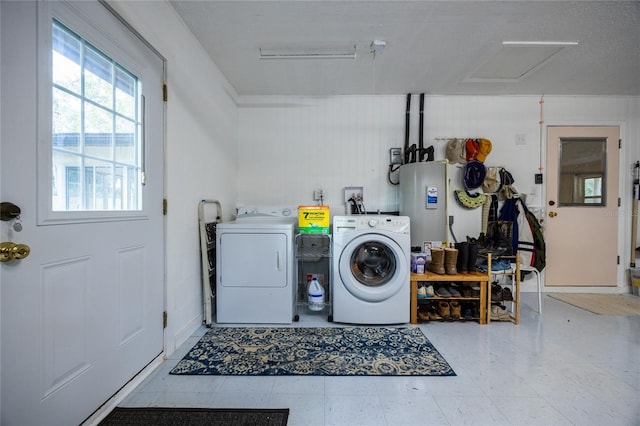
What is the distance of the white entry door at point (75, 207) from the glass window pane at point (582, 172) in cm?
441

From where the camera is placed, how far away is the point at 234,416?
1.30 meters

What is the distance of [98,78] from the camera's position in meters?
1.28

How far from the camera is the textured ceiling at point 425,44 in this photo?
1822 mm

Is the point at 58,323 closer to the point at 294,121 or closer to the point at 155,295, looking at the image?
the point at 155,295

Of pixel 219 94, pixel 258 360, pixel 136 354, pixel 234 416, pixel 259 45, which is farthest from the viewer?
pixel 219 94

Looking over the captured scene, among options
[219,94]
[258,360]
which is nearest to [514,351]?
[258,360]

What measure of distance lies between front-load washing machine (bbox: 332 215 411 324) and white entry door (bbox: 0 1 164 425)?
4.58 ft

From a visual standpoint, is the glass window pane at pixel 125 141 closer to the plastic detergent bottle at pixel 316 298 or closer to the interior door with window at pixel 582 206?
the plastic detergent bottle at pixel 316 298

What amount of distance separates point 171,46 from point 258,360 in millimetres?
2268

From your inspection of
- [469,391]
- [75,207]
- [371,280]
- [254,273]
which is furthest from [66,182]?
[469,391]

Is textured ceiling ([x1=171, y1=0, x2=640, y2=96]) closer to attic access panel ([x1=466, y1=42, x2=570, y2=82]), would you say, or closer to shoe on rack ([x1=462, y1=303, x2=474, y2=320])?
attic access panel ([x1=466, y1=42, x2=570, y2=82])

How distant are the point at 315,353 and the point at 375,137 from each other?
2.56 m

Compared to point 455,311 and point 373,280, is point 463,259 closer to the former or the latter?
point 455,311

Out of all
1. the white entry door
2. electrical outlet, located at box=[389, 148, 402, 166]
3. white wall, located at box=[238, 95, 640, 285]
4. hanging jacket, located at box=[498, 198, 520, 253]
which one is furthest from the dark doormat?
hanging jacket, located at box=[498, 198, 520, 253]
